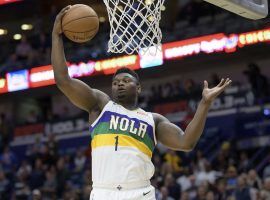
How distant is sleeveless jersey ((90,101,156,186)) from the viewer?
4891 mm

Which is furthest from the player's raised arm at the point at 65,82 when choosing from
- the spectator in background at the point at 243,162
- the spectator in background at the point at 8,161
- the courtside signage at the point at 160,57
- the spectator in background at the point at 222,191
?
the spectator in background at the point at 8,161

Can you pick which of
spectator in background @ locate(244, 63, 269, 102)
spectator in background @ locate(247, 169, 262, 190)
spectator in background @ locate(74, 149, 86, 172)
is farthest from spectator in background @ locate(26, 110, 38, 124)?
spectator in background @ locate(247, 169, 262, 190)

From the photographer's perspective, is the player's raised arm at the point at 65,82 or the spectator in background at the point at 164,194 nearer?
the player's raised arm at the point at 65,82

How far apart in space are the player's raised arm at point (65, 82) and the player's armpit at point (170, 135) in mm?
502

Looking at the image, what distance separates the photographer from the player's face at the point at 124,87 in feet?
16.7

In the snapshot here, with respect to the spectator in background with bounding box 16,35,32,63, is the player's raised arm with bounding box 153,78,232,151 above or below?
below

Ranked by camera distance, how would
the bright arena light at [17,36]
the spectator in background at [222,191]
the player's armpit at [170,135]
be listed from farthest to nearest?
the bright arena light at [17,36] → the spectator in background at [222,191] → the player's armpit at [170,135]

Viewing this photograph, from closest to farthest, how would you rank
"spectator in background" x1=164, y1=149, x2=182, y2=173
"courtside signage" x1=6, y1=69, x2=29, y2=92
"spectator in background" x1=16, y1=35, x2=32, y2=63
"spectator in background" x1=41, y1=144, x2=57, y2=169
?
"spectator in background" x1=164, y1=149, x2=182, y2=173, "spectator in background" x1=41, y1=144, x2=57, y2=169, "courtside signage" x1=6, y1=69, x2=29, y2=92, "spectator in background" x1=16, y1=35, x2=32, y2=63

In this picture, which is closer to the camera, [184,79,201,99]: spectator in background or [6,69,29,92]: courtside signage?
[184,79,201,99]: spectator in background

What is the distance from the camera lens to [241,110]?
48.9 ft

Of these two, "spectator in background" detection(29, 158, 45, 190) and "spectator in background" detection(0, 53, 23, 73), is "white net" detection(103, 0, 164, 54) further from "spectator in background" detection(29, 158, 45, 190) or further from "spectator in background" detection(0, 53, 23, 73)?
"spectator in background" detection(0, 53, 23, 73)

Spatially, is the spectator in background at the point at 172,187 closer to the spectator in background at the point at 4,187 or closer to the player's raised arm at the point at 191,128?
the spectator in background at the point at 4,187

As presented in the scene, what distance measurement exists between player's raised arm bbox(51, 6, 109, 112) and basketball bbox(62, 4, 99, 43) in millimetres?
68

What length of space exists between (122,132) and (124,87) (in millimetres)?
325
